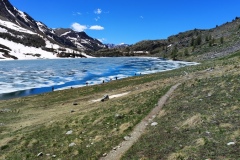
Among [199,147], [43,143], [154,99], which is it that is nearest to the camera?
[199,147]

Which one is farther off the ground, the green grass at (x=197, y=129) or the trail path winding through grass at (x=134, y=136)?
the green grass at (x=197, y=129)

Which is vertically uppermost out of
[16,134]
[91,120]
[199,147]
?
[199,147]

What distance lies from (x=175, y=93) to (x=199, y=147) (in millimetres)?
18757

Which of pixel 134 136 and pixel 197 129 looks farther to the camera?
pixel 134 136

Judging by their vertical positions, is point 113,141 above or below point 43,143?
above

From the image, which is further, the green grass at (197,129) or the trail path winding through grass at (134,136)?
the trail path winding through grass at (134,136)

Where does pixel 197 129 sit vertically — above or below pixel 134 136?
above

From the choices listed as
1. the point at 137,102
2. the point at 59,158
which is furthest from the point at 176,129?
the point at 137,102

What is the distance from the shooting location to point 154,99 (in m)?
37.2

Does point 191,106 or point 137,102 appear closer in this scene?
point 191,106

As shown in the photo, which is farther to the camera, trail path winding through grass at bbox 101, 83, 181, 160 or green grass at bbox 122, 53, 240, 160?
trail path winding through grass at bbox 101, 83, 181, 160

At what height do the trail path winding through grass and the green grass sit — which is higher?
the green grass

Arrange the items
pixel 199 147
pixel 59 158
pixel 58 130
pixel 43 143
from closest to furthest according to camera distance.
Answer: pixel 199 147 → pixel 59 158 → pixel 43 143 → pixel 58 130

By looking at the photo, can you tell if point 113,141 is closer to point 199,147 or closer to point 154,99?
point 199,147
